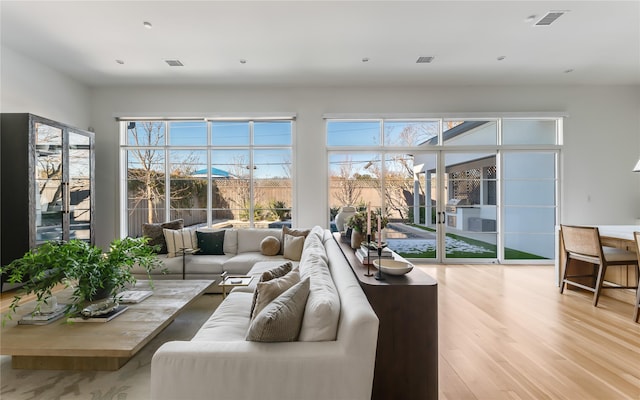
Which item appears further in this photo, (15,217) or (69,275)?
(15,217)

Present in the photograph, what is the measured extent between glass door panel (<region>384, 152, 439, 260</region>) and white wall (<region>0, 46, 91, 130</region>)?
18.8ft

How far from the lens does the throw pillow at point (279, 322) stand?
49.8 inches

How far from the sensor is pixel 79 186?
15.0 feet

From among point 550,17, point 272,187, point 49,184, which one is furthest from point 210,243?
point 550,17

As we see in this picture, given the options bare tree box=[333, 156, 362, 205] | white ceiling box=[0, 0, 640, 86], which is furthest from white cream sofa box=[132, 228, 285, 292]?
white ceiling box=[0, 0, 640, 86]

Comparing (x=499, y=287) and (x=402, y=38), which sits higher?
(x=402, y=38)

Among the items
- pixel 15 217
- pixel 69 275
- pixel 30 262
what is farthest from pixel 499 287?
pixel 15 217

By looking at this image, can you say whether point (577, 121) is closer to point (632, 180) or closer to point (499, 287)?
point (632, 180)

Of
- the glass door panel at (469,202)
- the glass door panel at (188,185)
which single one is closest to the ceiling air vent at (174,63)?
the glass door panel at (188,185)

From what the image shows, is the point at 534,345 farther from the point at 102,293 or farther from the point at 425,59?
the point at 425,59

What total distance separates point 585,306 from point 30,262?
529 cm

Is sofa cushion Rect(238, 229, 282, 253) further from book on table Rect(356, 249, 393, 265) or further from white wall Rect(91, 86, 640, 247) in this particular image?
book on table Rect(356, 249, 393, 265)

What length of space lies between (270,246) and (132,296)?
1.82m

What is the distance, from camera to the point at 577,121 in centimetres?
527
